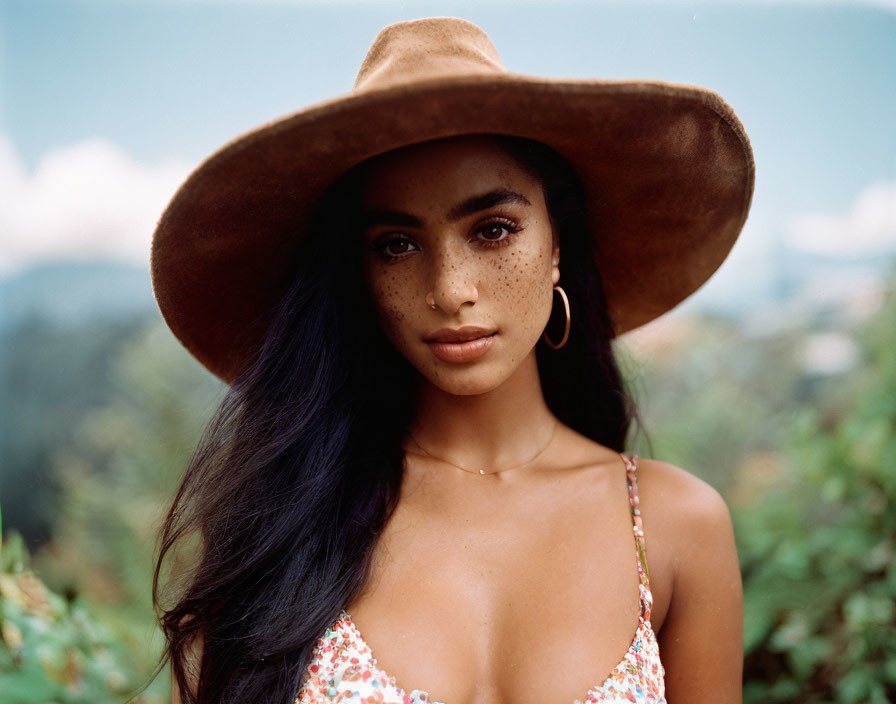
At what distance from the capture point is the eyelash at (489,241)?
1.87m

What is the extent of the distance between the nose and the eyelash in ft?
0.20

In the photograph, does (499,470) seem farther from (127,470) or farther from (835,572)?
(127,470)

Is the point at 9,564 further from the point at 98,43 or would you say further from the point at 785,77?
the point at 785,77

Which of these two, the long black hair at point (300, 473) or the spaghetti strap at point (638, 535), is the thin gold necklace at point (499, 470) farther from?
the spaghetti strap at point (638, 535)

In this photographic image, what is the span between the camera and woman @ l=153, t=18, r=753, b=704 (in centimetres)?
181

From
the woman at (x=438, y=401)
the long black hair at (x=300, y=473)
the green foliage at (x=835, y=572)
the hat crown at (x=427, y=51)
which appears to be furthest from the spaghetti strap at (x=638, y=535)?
the hat crown at (x=427, y=51)

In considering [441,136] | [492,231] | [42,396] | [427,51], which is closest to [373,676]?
[492,231]

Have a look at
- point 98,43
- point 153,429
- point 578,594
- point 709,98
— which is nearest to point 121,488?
point 153,429

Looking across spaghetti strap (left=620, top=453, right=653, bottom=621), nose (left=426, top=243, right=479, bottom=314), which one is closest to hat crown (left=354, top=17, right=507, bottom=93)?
nose (left=426, top=243, right=479, bottom=314)

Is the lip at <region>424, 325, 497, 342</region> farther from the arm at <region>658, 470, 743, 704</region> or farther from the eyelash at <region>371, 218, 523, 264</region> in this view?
the arm at <region>658, 470, 743, 704</region>

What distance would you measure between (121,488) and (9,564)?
43.4 inches

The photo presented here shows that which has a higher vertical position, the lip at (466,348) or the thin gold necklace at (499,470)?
the lip at (466,348)

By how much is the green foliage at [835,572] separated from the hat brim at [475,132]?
818 mm

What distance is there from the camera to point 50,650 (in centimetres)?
225
